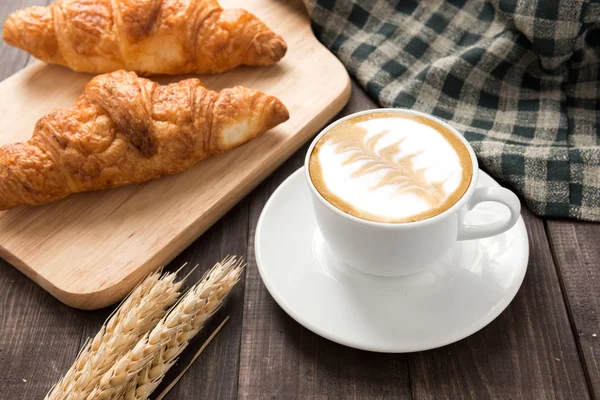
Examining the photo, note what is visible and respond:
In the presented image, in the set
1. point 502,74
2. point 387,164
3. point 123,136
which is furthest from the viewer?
point 502,74

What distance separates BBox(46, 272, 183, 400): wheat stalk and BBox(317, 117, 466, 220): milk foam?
452mm

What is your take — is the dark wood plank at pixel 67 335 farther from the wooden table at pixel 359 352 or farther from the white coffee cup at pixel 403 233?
the white coffee cup at pixel 403 233

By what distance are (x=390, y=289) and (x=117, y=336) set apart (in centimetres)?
60

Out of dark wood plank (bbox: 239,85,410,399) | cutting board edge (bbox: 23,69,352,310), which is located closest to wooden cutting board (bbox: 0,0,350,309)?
cutting board edge (bbox: 23,69,352,310)

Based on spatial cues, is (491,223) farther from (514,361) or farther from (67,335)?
(67,335)

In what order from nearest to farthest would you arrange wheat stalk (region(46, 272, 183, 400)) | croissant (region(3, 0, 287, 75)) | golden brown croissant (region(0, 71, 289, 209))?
1. wheat stalk (region(46, 272, 183, 400))
2. golden brown croissant (region(0, 71, 289, 209))
3. croissant (region(3, 0, 287, 75))

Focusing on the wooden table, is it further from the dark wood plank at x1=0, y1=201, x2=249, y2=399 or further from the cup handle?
the cup handle

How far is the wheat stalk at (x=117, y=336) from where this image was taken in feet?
4.12

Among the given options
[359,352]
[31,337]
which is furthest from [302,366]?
[31,337]

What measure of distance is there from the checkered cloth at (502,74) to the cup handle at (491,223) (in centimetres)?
37

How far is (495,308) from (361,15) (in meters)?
1.32

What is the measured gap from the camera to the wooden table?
1375 mm

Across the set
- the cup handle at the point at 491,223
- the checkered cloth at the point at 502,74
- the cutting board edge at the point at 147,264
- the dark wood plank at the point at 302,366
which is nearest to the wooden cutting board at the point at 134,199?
the cutting board edge at the point at 147,264

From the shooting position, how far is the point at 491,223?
4.75ft
